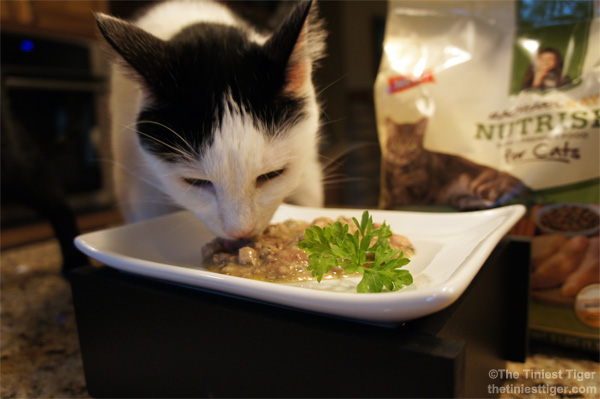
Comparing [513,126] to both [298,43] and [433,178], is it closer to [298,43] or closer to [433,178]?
[433,178]

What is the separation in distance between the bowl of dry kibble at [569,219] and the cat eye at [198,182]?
0.59 metres

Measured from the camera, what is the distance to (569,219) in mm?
745

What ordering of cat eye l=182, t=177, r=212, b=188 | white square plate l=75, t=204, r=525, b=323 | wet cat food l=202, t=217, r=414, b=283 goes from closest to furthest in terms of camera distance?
1. white square plate l=75, t=204, r=525, b=323
2. wet cat food l=202, t=217, r=414, b=283
3. cat eye l=182, t=177, r=212, b=188

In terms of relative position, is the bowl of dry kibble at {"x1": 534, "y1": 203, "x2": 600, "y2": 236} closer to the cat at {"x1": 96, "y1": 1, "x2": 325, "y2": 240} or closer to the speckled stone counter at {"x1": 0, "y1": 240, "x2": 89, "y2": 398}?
the cat at {"x1": 96, "y1": 1, "x2": 325, "y2": 240}

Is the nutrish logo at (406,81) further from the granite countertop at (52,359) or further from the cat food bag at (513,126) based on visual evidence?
the granite countertop at (52,359)

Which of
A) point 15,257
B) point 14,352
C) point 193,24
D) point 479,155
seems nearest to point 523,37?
point 479,155

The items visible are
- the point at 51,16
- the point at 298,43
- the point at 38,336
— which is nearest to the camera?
the point at 298,43

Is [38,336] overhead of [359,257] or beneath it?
beneath

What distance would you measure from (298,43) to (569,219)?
0.56 meters

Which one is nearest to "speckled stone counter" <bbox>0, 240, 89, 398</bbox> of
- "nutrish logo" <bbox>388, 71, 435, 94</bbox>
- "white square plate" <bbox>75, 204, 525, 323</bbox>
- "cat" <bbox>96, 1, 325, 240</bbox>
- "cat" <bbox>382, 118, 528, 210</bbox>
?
"white square plate" <bbox>75, 204, 525, 323</bbox>

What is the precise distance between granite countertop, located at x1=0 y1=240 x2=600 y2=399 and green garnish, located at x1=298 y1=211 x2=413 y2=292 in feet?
0.95

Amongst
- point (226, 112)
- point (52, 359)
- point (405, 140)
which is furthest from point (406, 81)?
point (52, 359)

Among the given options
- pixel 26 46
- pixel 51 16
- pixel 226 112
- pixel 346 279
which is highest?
pixel 51 16

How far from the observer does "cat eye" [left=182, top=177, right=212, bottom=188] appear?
0.66 m
